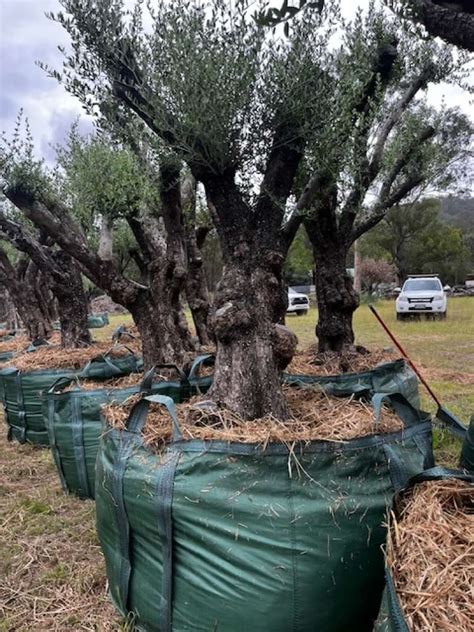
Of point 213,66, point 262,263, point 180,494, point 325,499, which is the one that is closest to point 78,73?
point 213,66

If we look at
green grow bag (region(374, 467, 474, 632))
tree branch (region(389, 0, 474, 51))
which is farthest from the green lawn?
tree branch (region(389, 0, 474, 51))

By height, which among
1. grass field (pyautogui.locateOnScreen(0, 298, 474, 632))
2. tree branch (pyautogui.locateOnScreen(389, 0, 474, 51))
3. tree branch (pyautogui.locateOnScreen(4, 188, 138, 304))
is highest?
tree branch (pyautogui.locateOnScreen(389, 0, 474, 51))

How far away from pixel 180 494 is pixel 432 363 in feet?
25.3

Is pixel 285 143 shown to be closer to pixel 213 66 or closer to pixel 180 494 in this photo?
pixel 213 66

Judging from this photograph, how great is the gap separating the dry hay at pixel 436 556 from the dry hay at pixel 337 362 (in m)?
2.44

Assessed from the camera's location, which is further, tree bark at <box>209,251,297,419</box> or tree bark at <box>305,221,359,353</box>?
tree bark at <box>305,221,359,353</box>

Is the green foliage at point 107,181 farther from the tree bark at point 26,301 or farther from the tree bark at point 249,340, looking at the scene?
the tree bark at point 26,301

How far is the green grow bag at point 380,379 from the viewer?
11.1 ft

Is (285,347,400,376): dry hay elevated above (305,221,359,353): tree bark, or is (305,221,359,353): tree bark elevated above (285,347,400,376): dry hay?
(305,221,359,353): tree bark

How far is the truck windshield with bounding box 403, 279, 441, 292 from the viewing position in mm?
16828

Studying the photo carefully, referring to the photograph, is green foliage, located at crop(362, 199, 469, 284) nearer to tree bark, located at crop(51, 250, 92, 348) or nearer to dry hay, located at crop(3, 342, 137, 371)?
tree bark, located at crop(51, 250, 92, 348)

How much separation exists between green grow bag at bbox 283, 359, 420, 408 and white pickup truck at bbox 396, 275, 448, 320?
13.1 metres

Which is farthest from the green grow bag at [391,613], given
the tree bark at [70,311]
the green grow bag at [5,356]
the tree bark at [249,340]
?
the green grow bag at [5,356]

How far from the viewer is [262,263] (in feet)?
9.21
